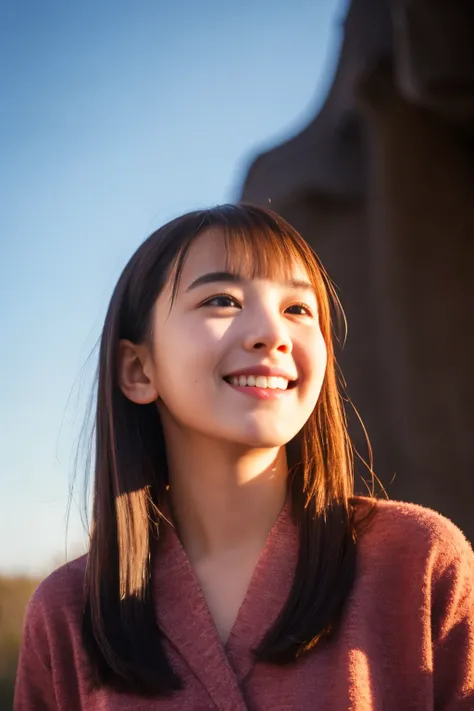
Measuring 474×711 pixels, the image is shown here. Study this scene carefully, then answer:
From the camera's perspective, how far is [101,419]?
6.07 ft

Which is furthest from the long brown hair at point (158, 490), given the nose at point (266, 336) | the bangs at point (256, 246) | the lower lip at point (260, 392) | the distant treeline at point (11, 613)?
the distant treeline at point (11, 613)

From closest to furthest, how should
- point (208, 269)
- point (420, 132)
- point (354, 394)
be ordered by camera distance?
1. point (208, 269)
2. point (420, 132)
3. point (354, 394)

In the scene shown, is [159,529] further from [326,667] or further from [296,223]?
[296,223]

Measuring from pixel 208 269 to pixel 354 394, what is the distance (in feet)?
13.9

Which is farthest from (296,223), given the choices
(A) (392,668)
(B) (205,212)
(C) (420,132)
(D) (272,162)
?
(A) (392,668)

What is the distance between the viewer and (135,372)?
182cm

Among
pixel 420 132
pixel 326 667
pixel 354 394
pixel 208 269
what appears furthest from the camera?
pixel 354 394

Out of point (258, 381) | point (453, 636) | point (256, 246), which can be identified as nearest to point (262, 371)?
point (258, 381)

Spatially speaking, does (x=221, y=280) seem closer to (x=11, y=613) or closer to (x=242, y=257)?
(x=242, y=257)

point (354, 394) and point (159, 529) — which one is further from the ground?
point (159, 529)

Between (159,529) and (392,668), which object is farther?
(159,529)

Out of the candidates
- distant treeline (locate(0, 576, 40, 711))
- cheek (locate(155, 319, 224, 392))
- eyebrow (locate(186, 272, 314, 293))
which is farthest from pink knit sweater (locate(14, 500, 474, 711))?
distant treeline (locate(0, 576, 40, 711))

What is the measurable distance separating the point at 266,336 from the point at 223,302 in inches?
4.3

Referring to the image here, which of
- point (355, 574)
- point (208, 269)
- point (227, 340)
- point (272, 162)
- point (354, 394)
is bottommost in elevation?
point (354, 394)
